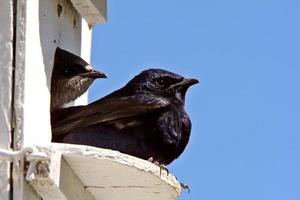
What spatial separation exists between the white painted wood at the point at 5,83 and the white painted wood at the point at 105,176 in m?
0.12

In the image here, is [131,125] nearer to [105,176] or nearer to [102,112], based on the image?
[102,112]

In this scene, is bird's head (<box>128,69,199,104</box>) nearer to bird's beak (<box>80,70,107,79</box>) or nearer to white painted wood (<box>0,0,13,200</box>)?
bird's beak (<box>80,70,107,79</box>)

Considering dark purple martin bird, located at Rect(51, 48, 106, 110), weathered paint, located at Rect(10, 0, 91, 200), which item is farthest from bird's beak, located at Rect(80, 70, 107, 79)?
weathered paint, located at Rect(10, 0, 91, 200)

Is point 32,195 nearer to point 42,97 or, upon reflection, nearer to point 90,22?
point 42,97

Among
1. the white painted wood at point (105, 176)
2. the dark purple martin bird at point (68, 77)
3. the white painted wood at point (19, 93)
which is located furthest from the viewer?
the dark purple martin bird at point (68, 77)

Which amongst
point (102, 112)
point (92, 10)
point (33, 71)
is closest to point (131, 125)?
point (102, 112)

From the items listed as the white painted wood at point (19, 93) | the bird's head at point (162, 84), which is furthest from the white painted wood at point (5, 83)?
the bird's head at point (162, 84)

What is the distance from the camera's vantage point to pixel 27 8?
4.69m

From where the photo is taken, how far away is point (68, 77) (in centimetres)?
564

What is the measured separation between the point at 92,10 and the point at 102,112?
0.55m

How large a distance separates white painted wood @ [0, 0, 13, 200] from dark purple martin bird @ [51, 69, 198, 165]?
2.45 ft

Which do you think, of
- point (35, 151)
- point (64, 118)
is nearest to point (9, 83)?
point (35, 151)

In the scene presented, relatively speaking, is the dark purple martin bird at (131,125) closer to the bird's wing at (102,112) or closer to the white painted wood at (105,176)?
the bird's wing at (102,112)

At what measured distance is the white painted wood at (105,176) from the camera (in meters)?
4.44
